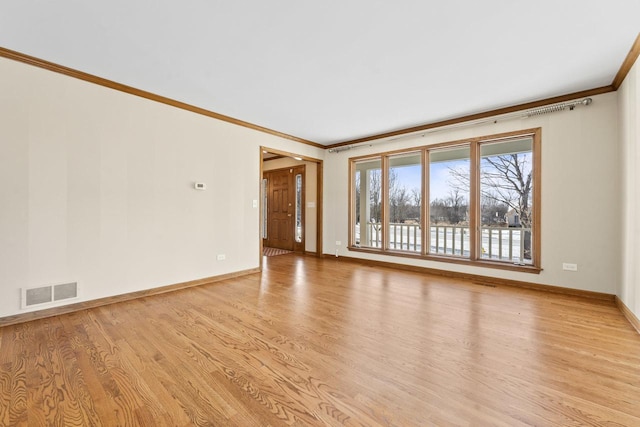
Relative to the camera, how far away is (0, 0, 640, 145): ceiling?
206cm

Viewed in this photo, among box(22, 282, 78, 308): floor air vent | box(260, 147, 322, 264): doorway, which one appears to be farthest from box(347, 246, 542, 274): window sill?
box(22, 282, 78, 308): floor air vent

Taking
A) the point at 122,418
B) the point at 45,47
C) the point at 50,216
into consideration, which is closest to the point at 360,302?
the point at 122,418

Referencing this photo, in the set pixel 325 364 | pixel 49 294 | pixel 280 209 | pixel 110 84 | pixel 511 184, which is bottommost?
pixel 325 364

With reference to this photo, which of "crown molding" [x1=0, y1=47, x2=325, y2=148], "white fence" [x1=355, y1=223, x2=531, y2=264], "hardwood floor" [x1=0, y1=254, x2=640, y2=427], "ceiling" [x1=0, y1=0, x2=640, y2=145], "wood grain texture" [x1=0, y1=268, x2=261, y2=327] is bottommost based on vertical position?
"hardwood floor" [x1=0, y1=254, x2=640, y2=427]

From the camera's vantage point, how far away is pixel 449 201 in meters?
4.86

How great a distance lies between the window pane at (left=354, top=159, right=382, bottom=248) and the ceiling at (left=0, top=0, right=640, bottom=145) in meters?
2.31

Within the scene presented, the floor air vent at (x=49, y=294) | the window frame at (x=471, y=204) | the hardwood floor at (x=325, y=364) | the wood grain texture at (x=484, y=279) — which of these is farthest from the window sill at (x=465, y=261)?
the floor air vent at (x=49, y=294)

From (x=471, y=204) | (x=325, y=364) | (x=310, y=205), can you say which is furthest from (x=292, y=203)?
(x=325, y=364)

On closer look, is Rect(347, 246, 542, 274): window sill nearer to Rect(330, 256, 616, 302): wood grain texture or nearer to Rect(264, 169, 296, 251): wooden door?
Rect(330, 256, 616, 302): wood grain texture

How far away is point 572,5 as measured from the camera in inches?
79.0

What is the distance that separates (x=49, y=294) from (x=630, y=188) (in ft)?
20.1

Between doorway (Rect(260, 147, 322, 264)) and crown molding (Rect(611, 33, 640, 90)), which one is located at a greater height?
crown molding (Rect(611, 33, 640, 90))

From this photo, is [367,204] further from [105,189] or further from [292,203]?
[105,189]

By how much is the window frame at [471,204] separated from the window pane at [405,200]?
15 cm
